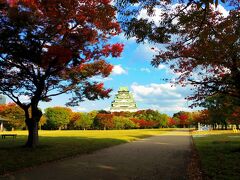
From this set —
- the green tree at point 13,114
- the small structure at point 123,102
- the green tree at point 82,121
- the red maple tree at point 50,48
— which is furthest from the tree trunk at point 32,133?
the small structure at point 123,102

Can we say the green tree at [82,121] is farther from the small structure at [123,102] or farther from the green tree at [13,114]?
the small structure at [123,102]

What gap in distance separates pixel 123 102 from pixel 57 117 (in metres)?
54.7

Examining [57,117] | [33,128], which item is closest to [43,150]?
[33,128]

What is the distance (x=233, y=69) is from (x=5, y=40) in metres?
10.4

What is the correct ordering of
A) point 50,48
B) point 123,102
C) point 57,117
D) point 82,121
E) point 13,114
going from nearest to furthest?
point 50,48, point 13,114, point 82,121, point 57,117, point 123,102

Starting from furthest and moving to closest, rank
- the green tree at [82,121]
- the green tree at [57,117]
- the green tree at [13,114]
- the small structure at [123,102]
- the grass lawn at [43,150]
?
1. the small structure at [123,102]
2. the green tree at [57,117]
3. the green tree at [82,121]
4. the green tree at [13,114]
5. the grass lawn at [43,150]

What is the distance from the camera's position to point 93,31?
56.1 feet

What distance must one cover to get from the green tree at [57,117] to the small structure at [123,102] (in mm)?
47134

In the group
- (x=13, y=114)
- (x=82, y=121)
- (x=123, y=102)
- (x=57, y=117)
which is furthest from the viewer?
(x=123, y=102)

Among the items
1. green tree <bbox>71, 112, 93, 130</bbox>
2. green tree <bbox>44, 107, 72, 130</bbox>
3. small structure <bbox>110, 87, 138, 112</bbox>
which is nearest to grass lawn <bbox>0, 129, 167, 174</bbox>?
green tree <bbox>71, 112, 93, 130</bbox>

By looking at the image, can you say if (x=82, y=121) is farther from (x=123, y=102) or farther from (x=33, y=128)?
(x=33, y=128)

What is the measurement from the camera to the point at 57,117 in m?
93.2

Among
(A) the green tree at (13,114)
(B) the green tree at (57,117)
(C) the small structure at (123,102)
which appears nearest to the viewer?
(A) the green tree at (13,114)

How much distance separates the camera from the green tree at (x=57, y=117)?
306 ft
